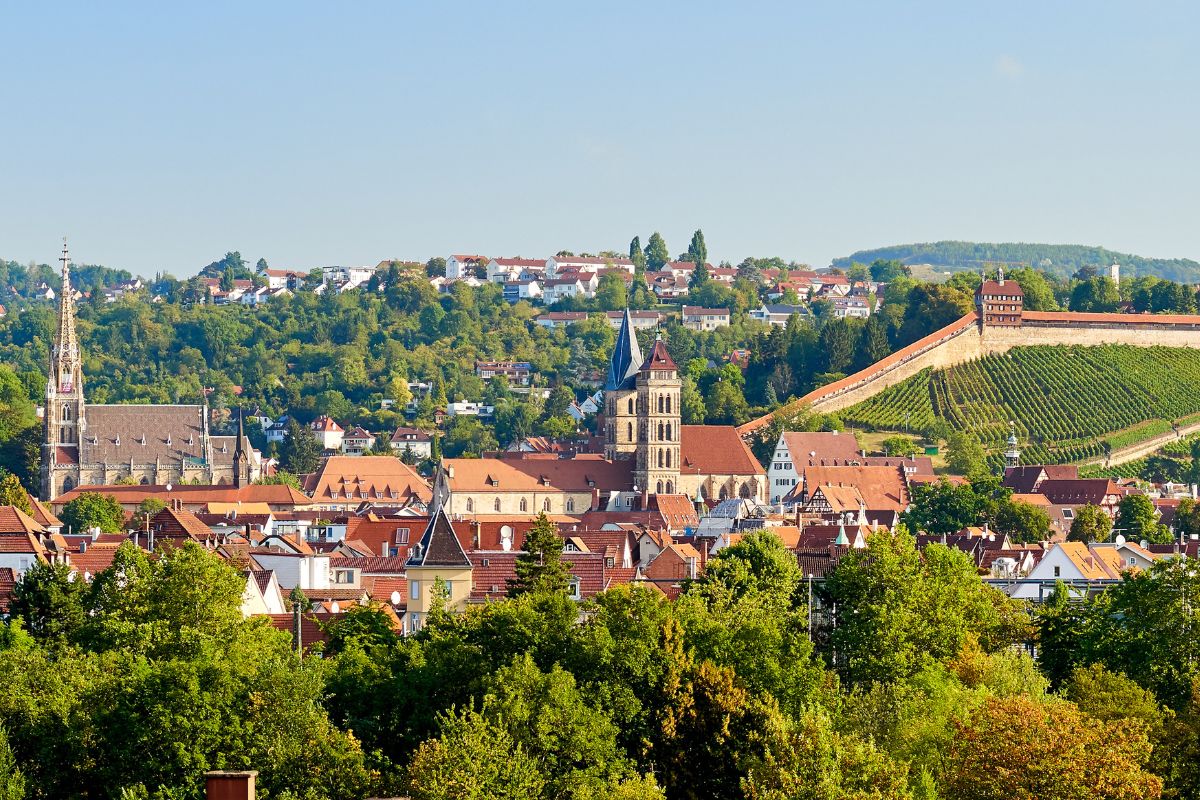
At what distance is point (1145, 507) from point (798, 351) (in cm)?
5464

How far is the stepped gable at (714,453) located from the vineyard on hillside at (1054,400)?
575 inches

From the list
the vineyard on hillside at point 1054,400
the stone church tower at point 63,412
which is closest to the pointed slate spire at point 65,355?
the stone church tower at point 63,412

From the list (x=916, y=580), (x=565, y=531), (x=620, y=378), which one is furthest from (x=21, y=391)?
(x=916, y=580)

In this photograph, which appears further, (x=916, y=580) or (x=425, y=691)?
(x=916, y=580)

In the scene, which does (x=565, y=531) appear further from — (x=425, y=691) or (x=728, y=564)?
(x=425, y=691)

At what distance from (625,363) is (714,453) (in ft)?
22.0

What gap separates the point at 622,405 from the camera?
125750 mm

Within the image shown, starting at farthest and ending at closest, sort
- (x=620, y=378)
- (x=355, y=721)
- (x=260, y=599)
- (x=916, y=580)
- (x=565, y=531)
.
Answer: (x=620, y=378), (x=565, y=531), (x=260, y=599), (x=916, y=580), (x=355, y=721)

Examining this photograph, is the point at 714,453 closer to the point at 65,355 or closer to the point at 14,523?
the point at 65,355

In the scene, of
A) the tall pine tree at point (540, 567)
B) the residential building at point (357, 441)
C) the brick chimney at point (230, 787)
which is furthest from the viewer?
the residential building at point (357, 441)

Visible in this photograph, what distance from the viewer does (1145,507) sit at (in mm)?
102500

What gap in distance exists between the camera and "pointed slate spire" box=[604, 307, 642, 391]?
126 m

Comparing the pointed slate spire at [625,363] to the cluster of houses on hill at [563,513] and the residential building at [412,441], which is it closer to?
the cluster of houses on hill at [563,513]

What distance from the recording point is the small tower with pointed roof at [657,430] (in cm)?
12238
